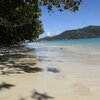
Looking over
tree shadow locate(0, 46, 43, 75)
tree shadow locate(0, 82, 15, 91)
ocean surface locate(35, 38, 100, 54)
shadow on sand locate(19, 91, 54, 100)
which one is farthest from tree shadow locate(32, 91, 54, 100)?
ocean surface locate(35, 38, 100, 54)

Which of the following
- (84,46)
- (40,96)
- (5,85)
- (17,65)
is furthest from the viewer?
(84,46)

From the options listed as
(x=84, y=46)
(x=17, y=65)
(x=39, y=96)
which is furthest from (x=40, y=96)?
→ (x=84, y=46)

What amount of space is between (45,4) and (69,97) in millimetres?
9119

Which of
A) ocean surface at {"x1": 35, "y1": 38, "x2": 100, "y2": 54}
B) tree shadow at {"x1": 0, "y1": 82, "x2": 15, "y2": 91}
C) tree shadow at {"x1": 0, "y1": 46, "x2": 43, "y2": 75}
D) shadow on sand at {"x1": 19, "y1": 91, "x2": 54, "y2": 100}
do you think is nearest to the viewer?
shadow on sand at {"x1": 19, "y1": 91, "x2": 54, "y2": 100}

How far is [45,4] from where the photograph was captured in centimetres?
1612

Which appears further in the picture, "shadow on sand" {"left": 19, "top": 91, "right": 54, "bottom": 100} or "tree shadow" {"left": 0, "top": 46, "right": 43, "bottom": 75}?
"tree shadow" {"left": 0, "top": 46, "right": 43, "bottom": 75}

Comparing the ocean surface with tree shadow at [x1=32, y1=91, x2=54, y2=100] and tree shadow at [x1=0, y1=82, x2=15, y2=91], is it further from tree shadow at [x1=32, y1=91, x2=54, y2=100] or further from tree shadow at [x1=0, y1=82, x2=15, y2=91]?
tree shadow at [x1=32, y1=91, x2=54, y2=100]

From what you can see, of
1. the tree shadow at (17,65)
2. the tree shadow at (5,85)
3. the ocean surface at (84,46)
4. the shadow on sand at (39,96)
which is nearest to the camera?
the shadow on sand at (39,96)

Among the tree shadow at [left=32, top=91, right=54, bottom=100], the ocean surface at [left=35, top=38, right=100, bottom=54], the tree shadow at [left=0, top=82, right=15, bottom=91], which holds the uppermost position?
the tree shadow at [left=0, top=82, right=15, bottom=91]

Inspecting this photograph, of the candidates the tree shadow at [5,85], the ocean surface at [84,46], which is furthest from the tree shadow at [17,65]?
the ocean surface at [84,46]

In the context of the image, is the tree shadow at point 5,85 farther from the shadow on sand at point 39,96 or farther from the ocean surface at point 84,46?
the ocean surface at point 84,46

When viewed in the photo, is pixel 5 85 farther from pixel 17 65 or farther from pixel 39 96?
pixel 17 65

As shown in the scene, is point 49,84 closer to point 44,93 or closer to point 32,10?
point 44,93

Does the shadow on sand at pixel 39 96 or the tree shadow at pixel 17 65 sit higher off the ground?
the tree shadow at pixel 17 65
